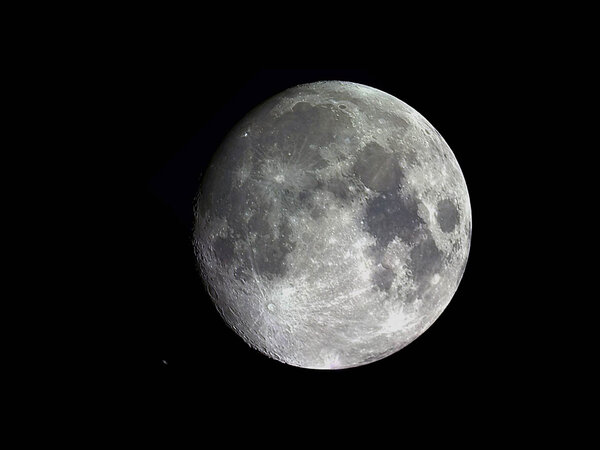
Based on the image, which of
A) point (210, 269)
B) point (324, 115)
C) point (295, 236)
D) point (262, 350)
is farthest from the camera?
point (262, 350)

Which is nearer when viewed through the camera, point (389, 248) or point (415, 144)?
point (389, 248)

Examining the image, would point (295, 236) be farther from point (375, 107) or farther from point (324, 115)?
point (375, 107)

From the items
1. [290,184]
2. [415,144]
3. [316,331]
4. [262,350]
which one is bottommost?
[262,350]

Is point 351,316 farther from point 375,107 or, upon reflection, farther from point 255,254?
point 375,107

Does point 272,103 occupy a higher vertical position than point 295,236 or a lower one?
higher

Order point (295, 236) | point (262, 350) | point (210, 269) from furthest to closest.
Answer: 1. point (262, 350)
2. point (210, 269)
3. point (295, 236)

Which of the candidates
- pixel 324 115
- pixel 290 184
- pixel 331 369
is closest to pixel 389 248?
pixel 290 184
